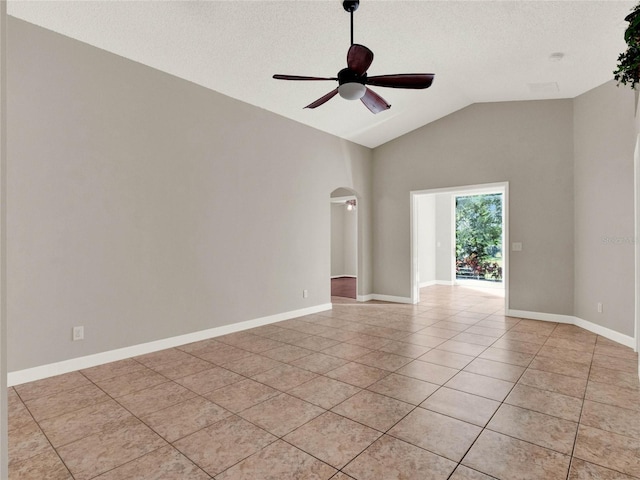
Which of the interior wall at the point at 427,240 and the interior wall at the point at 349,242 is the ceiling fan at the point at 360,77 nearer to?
the interior wall at the point at 427,240

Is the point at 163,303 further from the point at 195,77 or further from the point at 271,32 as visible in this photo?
the point at 271,32

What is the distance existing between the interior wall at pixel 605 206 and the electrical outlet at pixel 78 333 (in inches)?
241

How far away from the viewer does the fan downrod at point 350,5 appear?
3193mm

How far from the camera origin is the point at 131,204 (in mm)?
3887

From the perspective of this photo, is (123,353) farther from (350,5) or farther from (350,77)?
(350,5)

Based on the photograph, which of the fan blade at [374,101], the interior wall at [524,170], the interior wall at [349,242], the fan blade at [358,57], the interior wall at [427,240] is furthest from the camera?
the interior wall at [349,242]

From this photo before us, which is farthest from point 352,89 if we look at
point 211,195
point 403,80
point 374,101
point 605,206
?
point 605,206

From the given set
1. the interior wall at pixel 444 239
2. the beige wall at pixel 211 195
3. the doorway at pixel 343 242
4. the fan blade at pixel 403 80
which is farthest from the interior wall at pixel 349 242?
the fan blade at pixel 403 80

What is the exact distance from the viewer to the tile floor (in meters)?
2.01

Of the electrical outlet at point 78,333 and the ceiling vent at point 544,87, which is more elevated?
the ceiling vent at point 544,87

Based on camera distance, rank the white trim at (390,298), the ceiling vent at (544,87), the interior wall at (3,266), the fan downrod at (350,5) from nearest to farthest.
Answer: the interior wall at (3,266), the fan downrod at (350,5), the ceiling vent at (544,87), the white trim at (390,298)

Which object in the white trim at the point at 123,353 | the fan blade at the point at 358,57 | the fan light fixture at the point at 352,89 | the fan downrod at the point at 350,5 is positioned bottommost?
the white trim at the point at 123,353

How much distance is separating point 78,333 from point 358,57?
3.65 meters

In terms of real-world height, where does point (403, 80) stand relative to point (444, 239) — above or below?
above
